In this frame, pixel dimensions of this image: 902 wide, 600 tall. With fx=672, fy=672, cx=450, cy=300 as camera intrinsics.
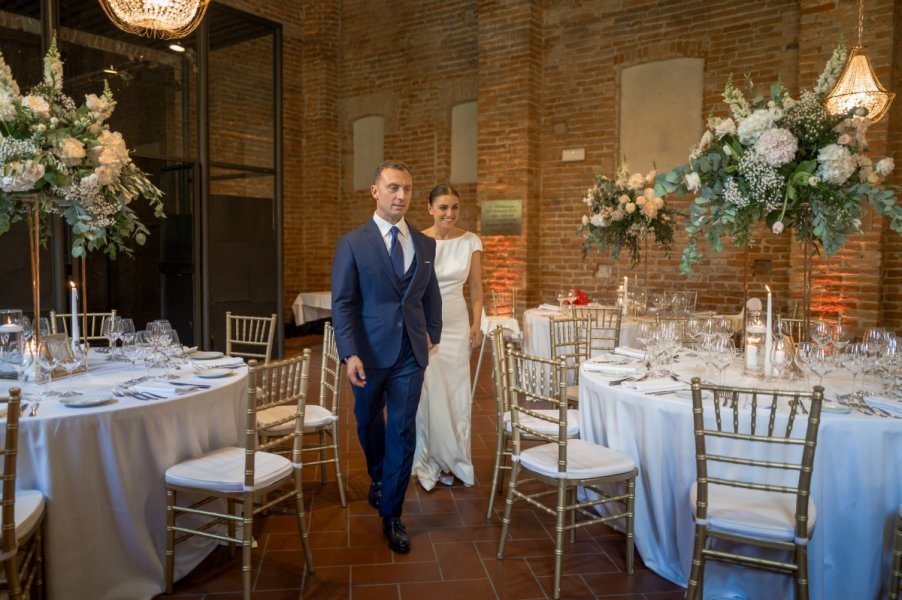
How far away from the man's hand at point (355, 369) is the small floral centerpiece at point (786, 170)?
5.55 feet

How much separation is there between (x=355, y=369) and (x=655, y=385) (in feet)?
4.58

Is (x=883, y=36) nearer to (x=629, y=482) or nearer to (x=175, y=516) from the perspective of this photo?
(x=629, y=482)

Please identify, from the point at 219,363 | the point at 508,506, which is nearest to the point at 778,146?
the point at 508,506

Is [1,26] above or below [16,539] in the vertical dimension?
above

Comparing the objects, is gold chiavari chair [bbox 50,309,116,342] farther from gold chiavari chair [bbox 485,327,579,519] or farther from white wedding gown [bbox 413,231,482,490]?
gold chiavari chair [bbox 485,327,579,519]

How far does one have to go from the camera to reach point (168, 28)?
4.23 m

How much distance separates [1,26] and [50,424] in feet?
19.2

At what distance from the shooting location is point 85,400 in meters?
2.69

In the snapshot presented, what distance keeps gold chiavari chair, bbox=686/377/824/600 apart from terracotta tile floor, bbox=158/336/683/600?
56 centimetres

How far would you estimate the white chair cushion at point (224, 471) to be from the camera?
2.72m

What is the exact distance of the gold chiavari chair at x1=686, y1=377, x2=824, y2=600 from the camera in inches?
93.1

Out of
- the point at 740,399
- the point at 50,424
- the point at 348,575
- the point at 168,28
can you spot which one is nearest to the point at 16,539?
the point at 50,424

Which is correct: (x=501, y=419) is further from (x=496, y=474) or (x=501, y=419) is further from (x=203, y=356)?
(x=203, y=356)

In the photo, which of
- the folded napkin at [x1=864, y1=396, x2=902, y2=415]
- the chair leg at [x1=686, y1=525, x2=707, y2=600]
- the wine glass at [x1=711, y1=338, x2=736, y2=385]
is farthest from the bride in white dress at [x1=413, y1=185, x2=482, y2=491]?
the folded napkin at [x1=864, y1=396, x2=902, y2=415]
